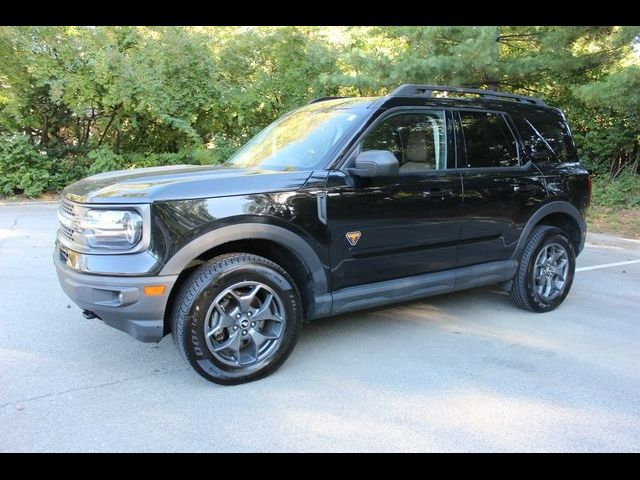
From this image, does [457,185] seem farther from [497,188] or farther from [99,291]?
[99,291]

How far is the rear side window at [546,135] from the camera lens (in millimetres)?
4746

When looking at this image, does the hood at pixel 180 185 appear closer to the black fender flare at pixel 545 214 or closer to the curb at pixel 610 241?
the black fender flare at pixel 545 214

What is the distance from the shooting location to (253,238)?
11.0 feet

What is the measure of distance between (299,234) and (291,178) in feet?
1.25

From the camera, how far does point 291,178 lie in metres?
3.49

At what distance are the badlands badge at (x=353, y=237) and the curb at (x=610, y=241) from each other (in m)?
6.37

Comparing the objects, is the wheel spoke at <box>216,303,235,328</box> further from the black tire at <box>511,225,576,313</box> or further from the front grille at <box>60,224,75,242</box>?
Result: the black tire at <box>511,225,576,313</box>

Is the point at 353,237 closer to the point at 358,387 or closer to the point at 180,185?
the point at 358,387

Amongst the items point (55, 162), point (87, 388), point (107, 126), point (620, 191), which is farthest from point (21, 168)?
point (620, 191)

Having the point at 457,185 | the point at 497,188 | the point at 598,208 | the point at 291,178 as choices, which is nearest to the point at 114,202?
the point at 291,178

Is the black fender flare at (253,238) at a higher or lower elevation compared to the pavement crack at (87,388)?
higher

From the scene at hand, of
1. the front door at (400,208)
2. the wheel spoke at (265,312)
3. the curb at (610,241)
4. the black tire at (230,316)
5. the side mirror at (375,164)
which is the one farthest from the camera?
the curb at (610,241)

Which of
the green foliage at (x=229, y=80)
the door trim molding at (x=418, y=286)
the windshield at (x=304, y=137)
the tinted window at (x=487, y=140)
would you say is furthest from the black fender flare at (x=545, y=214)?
the green foliage at (x=229, y=80)

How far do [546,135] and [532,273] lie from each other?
1.33m
